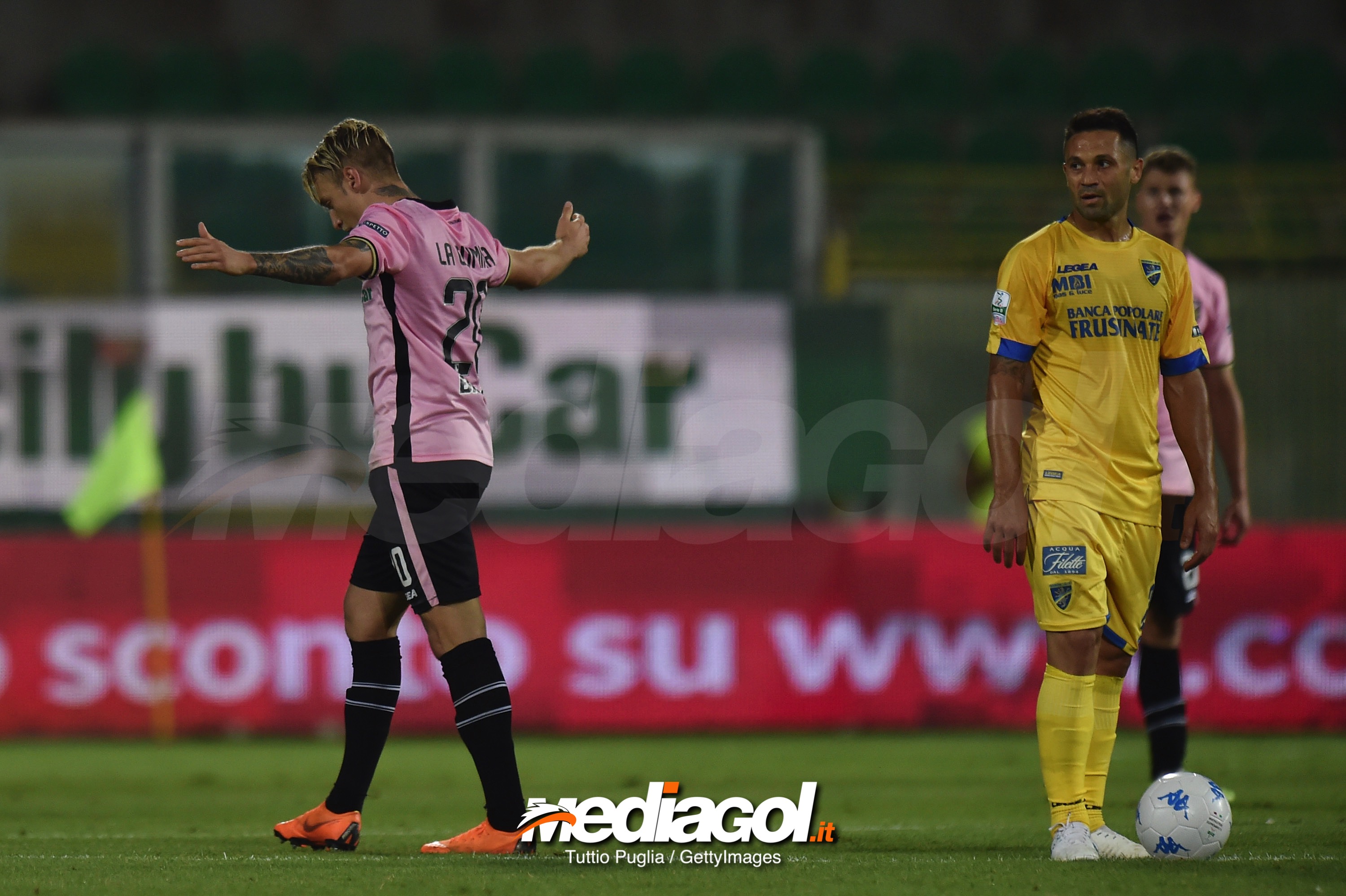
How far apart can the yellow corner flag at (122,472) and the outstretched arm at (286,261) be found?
6639mm

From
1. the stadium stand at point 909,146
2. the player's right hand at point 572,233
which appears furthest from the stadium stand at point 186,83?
the player's right hand at point 572,233

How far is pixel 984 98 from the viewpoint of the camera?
62.0 ft

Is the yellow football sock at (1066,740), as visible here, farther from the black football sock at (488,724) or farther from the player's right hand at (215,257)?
the player's right hand at (215,257)

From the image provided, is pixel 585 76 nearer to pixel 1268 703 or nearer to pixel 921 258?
pixel 921 258

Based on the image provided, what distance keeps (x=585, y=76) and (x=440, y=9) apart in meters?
2.09

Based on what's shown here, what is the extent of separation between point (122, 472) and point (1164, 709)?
7.28 m

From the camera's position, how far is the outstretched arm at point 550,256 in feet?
16.3

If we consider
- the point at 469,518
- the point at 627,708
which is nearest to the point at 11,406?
the point at 627,708

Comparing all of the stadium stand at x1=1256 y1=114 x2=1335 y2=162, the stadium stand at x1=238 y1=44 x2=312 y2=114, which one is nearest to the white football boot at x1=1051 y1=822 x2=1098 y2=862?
the stadium stand at x1=238 y1=44 x2=312 y2=114

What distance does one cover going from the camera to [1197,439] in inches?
190

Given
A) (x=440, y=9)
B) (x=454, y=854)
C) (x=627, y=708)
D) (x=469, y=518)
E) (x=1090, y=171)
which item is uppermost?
(x=440, y=9)

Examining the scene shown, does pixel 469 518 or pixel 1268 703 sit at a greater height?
pixel 469 518

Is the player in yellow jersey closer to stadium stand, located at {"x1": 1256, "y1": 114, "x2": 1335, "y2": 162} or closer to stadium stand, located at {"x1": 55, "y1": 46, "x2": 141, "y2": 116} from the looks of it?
stadium stand, located at {"x1": 55, "y1": 46, "x2": 141, "y2": 116}

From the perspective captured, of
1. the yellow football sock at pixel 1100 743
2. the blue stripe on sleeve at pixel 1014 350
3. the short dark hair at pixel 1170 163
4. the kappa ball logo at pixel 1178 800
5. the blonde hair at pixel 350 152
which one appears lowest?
the kappa ball logo at pixel 1178 800
